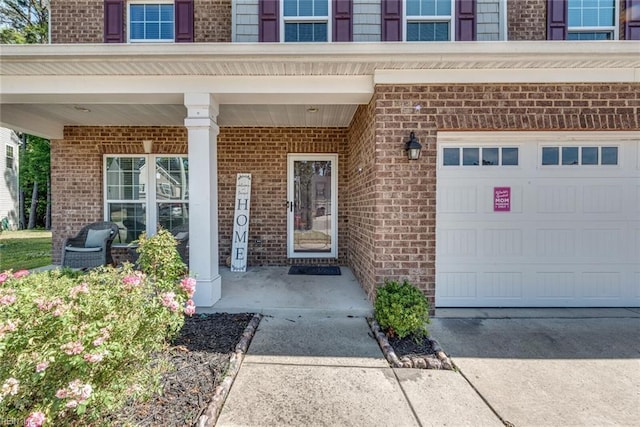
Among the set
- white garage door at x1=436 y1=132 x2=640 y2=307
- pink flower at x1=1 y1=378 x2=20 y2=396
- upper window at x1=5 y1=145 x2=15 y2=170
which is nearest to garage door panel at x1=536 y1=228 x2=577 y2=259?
white garage door at x1=436 y1=132 x2=640 y2=307

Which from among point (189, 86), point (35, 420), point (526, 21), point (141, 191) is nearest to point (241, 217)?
point (141, 191)

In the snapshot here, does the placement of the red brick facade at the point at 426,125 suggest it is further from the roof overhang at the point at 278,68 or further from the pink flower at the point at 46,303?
the pink flower at the point at 46,303

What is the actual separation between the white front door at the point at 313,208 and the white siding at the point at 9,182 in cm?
1722

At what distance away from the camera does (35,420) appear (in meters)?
1.46

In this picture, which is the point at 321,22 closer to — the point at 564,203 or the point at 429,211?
the point at 429,211

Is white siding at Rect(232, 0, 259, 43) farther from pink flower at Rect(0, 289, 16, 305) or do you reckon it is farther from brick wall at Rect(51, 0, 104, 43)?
pink flower at Rect(0, 289, 16, 305)

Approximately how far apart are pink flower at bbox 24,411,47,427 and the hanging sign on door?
4.51m

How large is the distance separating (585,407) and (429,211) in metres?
2.19

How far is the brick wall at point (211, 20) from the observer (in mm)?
5254

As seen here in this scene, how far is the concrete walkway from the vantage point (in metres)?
2.10

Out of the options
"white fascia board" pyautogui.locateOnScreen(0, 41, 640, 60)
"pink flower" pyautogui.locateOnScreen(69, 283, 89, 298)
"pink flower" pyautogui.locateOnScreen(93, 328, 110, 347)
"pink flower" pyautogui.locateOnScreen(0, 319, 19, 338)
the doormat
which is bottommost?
the doormat

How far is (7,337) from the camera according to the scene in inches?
63.4

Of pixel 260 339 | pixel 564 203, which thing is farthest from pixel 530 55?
pixel 260 339

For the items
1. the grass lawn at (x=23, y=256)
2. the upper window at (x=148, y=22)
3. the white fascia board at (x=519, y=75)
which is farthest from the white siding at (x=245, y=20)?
the grass lawn at (x=23, y=256)
